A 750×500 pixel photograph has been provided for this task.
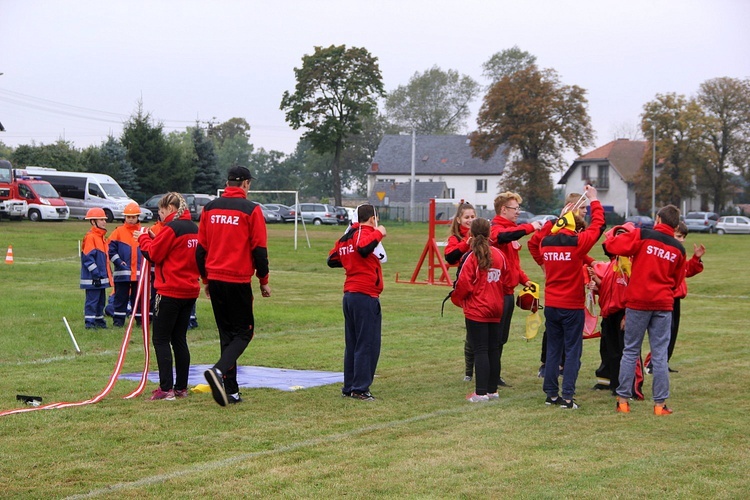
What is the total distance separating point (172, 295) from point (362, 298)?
177 cm

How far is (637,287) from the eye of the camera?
324 inches

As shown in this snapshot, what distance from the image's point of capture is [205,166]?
68.8 m

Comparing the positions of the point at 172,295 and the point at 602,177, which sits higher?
the point at 602,177

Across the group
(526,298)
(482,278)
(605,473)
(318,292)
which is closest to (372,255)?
Result: (482,278)

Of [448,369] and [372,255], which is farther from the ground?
[372,255]

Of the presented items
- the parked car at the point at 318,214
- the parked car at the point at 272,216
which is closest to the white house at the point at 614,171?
the parked car at the point at 318,214

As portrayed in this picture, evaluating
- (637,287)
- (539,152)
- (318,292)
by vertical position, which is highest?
(539,152)

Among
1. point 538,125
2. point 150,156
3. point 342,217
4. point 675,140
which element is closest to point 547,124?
point 538,125

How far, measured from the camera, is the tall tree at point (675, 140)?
76875 mm

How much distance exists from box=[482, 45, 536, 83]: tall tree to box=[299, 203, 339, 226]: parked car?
42083 millimetres

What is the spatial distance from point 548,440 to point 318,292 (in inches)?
579

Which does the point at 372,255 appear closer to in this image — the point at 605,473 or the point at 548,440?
the point at 548,440

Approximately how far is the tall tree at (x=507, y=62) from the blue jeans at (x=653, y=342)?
9661cm

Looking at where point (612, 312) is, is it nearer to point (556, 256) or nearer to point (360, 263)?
point (556, 256)
